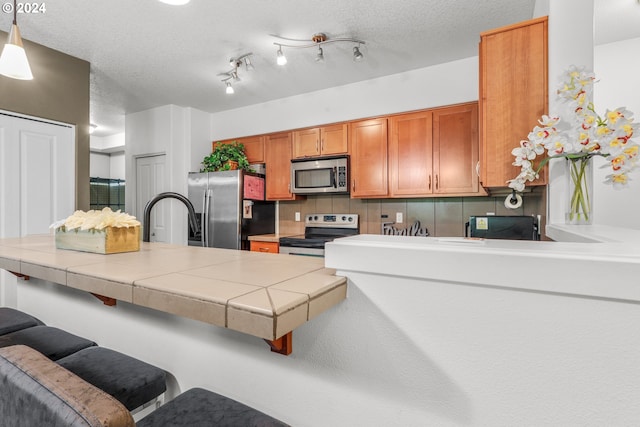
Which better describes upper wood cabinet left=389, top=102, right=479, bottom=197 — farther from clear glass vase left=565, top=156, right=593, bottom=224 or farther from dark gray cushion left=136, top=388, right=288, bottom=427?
dark gray cushion left=136, top=388, right=288, bottom=427

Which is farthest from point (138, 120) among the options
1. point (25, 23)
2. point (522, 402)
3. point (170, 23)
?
point (522, 402)

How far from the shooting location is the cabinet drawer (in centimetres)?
382

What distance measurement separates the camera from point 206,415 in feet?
2.93

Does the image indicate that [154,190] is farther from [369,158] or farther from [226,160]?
[369,158]

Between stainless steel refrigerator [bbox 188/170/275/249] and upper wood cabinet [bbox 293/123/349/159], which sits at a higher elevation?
upper wood cabinet [bbox 293/123/349/159]

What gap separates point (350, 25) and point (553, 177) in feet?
5.92

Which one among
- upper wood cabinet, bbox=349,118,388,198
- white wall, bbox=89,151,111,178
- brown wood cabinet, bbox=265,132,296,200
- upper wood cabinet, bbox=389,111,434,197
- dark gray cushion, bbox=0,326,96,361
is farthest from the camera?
white wall, bbox=89,151,111,178

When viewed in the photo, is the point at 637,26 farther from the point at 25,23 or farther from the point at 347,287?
the point at 25,23

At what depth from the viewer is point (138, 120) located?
187 inches

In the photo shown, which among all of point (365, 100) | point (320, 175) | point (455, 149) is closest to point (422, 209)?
point (455, 149)

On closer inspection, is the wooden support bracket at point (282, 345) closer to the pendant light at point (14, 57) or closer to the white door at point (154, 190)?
the pendant light at point (14, 57)

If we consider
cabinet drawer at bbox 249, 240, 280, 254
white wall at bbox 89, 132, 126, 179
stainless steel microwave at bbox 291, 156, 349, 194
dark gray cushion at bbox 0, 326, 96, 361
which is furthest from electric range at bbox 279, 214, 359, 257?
white wall at bbox 89, 132, 126, 179

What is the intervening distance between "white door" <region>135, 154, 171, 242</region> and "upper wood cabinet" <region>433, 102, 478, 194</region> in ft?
11.6

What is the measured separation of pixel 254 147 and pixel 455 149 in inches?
98.6
